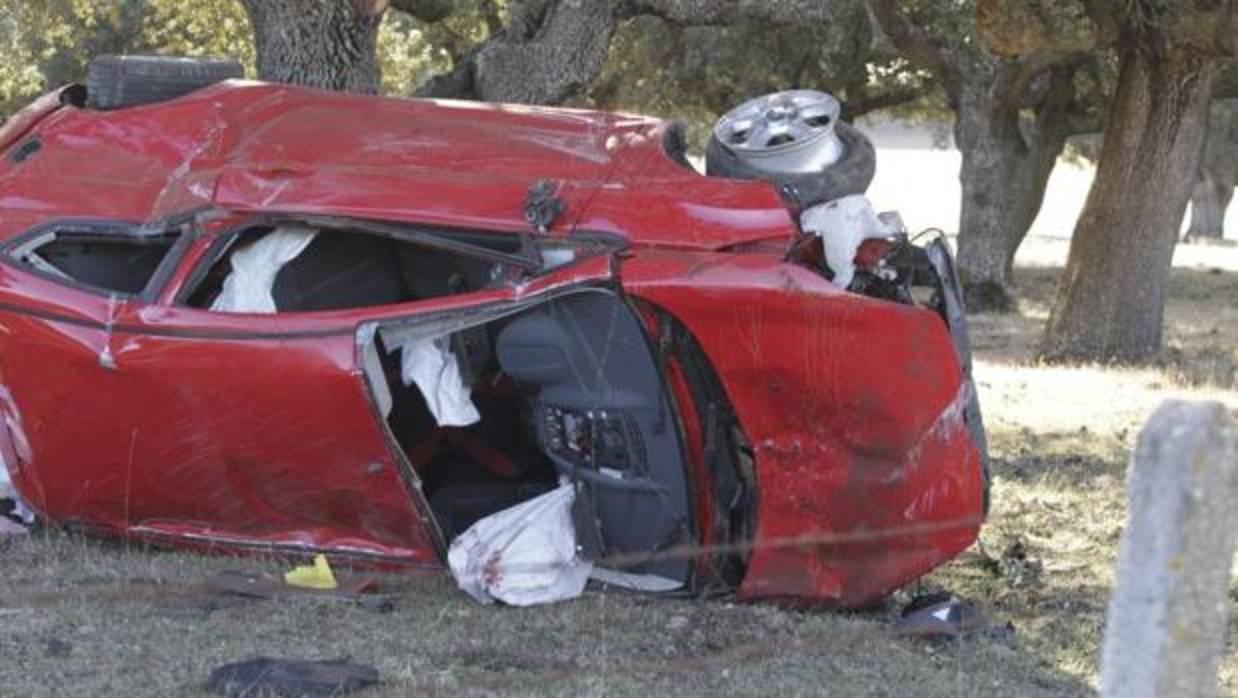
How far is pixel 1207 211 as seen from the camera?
45531mm

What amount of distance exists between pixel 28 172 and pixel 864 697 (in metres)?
3.63

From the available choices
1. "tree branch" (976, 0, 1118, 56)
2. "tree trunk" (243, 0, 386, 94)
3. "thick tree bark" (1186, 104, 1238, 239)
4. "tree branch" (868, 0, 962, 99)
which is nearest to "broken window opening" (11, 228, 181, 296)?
"tree trunk" (243, 0, 386, 94)

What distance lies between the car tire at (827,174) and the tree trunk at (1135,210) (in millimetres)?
8373

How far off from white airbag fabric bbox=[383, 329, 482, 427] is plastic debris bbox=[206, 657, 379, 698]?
3.59 feet

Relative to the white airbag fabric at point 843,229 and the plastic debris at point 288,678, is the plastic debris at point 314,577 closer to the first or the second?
the plastic debris at point 288,678

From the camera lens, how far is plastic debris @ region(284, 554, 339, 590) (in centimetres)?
618

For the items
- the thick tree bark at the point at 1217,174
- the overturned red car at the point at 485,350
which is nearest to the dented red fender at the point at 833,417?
the overturned red car at the point at 485,350

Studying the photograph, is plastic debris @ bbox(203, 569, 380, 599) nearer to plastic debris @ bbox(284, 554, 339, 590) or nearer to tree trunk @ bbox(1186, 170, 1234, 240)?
plastic debris @ bbox(284, 554, 339, 590)

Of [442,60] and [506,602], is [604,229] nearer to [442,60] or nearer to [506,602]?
[506,602]

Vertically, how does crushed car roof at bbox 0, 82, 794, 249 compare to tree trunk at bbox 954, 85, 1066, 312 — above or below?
above

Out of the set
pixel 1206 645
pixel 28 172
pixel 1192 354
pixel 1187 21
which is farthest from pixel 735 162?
pixel 1192 354

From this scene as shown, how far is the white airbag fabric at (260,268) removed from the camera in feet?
20.5

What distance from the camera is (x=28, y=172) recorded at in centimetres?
678

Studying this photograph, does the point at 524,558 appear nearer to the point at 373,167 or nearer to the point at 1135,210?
the point at 373,167
